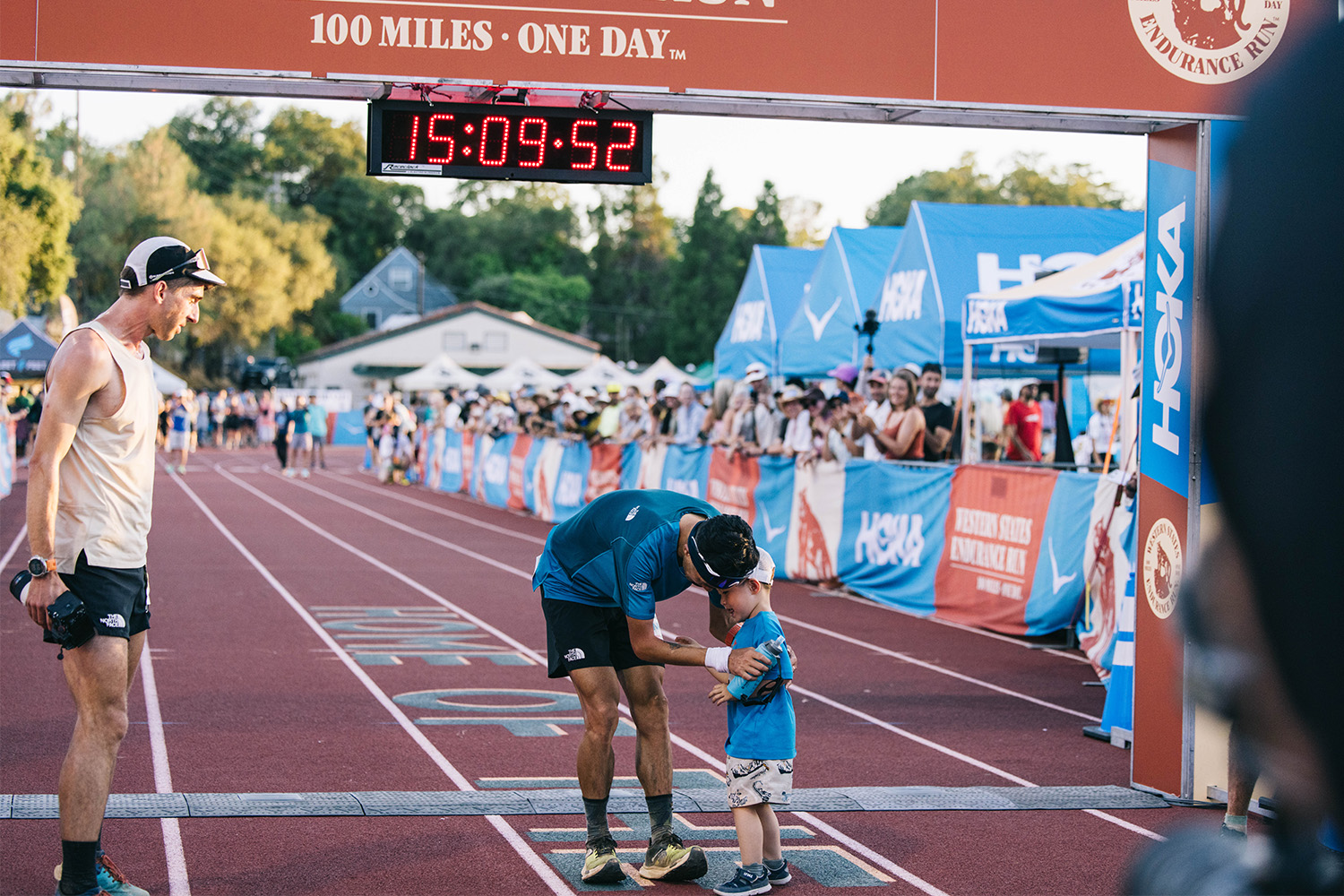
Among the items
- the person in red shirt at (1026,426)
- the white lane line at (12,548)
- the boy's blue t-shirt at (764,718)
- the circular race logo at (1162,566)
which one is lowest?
the white lane line at (12,548)

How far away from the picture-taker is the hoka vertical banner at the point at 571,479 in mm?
22859

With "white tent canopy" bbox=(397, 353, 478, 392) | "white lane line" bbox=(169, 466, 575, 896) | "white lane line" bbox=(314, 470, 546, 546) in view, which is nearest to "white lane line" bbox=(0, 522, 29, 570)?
"white lane line" bbox=(169, 466, 575, 896)

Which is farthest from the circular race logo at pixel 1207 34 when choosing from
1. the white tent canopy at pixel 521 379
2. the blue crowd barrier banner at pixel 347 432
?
the blue crowd barrier banner at pixel 347 432

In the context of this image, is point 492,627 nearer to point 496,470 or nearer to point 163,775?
point 163,775

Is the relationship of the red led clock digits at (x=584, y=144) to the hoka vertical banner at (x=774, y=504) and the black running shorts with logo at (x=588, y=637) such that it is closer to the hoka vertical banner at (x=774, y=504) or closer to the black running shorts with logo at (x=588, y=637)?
the black running shorts with logo at (x=588, y=637)

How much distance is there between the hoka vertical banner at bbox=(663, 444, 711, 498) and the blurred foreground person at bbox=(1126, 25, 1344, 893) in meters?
16.6

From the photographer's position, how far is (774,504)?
54.0ft

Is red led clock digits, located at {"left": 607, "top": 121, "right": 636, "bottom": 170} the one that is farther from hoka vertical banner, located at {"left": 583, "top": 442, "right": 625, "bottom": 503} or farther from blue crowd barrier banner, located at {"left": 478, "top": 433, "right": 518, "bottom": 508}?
blue crowd barrier banner, located at {"left": 478, "top": 433, "right": 518, "bottom": 508}

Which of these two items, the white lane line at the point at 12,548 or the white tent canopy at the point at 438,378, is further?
the white tent canopy at the point at 438,378

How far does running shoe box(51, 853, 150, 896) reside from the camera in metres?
4.83

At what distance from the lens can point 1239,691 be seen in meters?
1.43

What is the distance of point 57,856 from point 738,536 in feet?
9.68

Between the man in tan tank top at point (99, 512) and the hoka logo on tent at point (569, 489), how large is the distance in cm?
1780

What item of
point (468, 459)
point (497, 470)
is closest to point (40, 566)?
point (497, 470)
